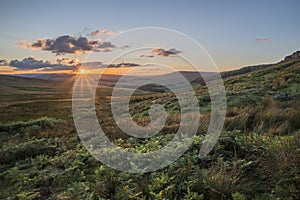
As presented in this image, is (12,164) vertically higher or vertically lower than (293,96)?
lower

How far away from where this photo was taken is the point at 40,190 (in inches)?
185

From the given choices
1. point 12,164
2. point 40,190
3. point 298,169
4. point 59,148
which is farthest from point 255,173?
point 12,164

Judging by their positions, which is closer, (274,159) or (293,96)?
(274,159)

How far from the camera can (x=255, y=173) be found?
4.42 metres

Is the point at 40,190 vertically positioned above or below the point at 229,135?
below

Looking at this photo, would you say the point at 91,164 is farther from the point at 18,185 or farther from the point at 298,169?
the point at 298,169

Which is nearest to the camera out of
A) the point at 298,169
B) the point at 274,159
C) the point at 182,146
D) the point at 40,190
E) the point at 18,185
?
the point at 298,169

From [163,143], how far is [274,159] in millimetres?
2671

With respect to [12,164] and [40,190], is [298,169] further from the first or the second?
[12,164]

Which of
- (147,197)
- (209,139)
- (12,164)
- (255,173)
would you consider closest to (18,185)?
(12,164)

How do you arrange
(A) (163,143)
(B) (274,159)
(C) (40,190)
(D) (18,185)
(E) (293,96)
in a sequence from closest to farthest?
(B) (274,159)
(C) (40,190)
(D) (18,185)
(A) (163,143)
(E) (293,96)

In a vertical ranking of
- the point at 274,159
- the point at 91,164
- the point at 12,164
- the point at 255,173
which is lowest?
the point at 12,164

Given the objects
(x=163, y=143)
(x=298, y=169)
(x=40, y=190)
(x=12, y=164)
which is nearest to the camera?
(x=298, y=169)

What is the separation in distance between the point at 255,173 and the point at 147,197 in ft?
6.67
